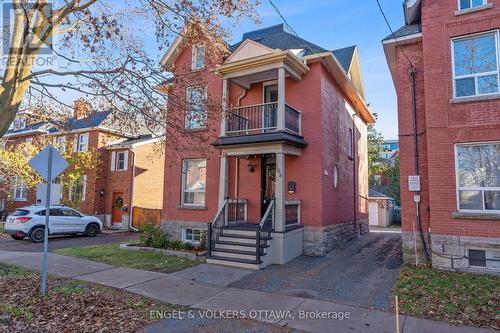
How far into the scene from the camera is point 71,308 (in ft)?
19.0

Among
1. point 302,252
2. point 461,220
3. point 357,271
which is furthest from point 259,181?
point 461,220

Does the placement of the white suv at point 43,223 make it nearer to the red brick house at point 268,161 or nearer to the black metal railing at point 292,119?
the red brick house at point 268,161

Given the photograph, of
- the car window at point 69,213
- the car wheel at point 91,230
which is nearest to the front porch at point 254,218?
the car wheel at point 91,230

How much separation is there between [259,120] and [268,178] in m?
2.37

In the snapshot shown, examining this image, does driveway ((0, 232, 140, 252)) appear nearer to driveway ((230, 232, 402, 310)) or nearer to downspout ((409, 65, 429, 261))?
driveway ((230, 232, 402, 310))

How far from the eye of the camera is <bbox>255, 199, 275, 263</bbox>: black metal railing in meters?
9.37

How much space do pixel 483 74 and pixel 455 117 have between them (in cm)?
142

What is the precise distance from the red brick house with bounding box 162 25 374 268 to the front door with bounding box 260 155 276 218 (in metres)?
0.04

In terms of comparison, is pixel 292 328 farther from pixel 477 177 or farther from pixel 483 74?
pixel 483 74

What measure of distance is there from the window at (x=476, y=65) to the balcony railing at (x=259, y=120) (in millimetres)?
5098

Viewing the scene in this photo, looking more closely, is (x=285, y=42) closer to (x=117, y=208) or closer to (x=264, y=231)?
(x=264, y=231)

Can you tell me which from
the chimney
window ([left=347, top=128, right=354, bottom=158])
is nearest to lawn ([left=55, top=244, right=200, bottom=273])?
the chimney

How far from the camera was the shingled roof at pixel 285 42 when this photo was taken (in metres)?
12.8

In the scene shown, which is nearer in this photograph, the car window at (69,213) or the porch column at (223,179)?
the porch column at (223,179)
